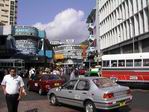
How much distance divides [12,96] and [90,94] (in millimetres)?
3936

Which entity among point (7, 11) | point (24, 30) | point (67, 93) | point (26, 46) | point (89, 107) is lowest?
point (89, 107)

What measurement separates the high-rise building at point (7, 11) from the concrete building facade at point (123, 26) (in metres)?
104

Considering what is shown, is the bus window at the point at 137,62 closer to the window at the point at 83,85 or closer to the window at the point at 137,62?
the window at the point at 137,62

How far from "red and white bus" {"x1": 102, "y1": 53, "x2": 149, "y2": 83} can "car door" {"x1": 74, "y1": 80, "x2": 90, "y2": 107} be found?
39.5ft

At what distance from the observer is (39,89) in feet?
77.5

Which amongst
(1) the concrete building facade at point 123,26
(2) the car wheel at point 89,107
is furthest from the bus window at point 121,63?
(1) the concrete building facade at point 123,26

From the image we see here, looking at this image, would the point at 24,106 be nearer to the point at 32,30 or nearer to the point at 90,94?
the point at 90,94

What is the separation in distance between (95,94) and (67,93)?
2.31 meters

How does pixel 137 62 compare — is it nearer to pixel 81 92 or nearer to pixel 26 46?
pixel 81 92

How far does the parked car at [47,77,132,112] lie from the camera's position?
1348 centimetres

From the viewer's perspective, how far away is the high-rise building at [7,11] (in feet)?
566

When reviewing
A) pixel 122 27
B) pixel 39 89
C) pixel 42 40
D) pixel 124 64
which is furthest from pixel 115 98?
pixel 42 40

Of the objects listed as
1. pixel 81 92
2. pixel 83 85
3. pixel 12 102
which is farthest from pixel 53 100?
pixel 12 102

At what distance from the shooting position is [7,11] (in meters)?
176
